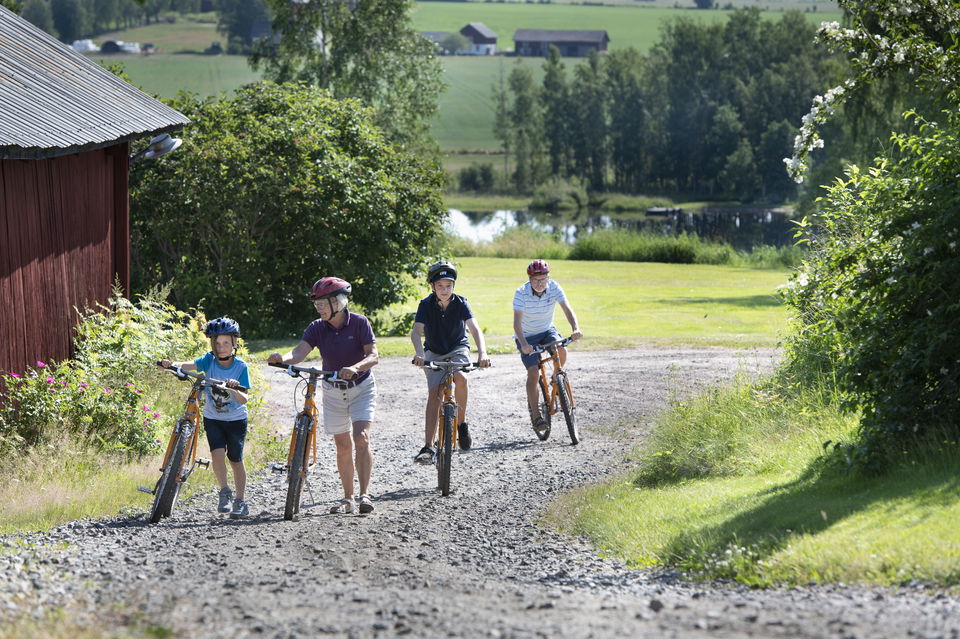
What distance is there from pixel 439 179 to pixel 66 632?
61.9 ft

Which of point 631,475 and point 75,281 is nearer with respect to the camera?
point 631,475

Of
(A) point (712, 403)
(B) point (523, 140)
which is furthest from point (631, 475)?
(B) point (523, 140)

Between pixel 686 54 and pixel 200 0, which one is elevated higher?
pixel 200 0

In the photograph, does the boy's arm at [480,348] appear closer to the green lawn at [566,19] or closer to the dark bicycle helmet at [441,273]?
the dark bicycle helmet at [441,273]

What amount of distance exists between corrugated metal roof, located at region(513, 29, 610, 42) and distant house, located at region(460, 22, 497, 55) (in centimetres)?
371

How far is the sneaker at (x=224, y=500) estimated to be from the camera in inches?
360

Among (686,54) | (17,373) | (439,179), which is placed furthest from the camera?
(686,54)

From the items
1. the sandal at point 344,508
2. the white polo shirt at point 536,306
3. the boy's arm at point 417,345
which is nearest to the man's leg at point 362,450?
the sandal at point 344,508

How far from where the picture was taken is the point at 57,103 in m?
12.8

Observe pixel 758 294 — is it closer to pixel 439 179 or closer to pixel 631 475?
pixel 439 179

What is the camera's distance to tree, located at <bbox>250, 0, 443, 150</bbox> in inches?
1747

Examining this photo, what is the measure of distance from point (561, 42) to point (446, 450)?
552 feet

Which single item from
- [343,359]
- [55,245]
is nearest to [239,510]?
[343,359]

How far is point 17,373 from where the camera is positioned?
11.7m
